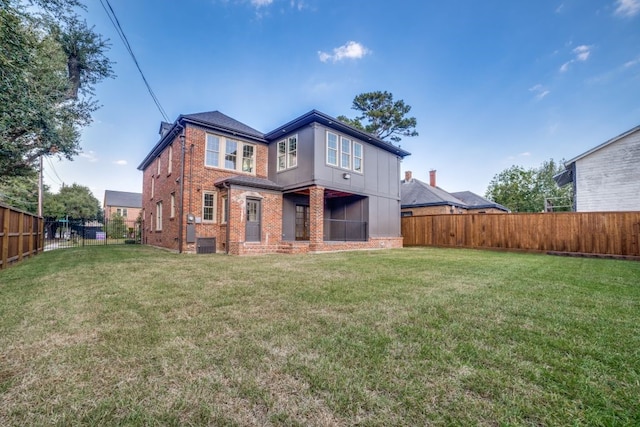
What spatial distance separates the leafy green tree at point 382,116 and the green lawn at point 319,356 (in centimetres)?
2173

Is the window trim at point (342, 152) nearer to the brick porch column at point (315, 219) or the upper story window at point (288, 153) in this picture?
the upper story window at point (288, 153)

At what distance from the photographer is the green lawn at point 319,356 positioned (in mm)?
1550

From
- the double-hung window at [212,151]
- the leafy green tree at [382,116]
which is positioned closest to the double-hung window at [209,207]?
the double-hung window at [212,151]

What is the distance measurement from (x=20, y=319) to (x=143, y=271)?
3.19m

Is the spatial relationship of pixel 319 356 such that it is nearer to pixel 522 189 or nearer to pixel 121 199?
pixel 522 189

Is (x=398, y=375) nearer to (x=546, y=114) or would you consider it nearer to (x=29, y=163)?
(x=29, y=163)

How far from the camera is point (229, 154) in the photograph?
12523mm

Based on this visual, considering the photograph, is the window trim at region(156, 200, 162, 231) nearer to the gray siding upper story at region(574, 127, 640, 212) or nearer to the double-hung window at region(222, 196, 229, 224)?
the double-hung window at region(222, 196, 229, 224)

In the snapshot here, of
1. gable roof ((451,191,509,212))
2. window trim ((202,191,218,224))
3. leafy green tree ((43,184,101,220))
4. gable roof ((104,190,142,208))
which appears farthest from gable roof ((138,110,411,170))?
gable roof ((104,190,142,208))

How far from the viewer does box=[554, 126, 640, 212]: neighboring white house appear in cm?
1280

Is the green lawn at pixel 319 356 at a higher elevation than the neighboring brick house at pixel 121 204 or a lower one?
lower

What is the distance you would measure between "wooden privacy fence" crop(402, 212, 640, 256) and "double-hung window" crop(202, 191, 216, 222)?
38.2 ft

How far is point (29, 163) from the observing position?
12.1 m

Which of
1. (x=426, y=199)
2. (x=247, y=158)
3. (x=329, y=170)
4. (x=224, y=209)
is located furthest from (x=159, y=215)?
(x=426, y=199)
